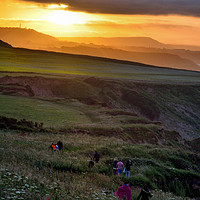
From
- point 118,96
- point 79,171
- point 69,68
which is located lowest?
point 118,96

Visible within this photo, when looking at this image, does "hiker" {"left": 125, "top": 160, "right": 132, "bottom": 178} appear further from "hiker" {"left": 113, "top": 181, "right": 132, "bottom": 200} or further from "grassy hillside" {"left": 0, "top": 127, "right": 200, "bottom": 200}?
"hiker" {"left": 113, "top": 181, "right": 132, "bottom": 200}

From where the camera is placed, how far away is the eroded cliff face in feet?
224

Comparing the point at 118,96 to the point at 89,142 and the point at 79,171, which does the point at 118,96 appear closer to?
the point at 89,142

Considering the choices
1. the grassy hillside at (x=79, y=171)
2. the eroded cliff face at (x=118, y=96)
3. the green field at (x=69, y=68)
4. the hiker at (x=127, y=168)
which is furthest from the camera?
the green field at (x=69, y=68)

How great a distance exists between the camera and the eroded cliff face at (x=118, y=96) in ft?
224

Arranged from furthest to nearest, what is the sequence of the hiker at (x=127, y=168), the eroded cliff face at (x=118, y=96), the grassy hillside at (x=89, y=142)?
1. the eroded cliff face at (x=118, y=96)
2. the hiker at (x=127, y=168)
3. the grassy hillside at (x=89, y=142)

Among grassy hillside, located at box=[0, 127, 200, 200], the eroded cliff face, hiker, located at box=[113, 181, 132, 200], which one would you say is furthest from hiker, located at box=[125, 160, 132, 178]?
the eroded cliff face

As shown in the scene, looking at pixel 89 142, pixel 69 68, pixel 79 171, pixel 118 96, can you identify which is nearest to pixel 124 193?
pixel 79 171

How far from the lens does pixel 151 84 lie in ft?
321

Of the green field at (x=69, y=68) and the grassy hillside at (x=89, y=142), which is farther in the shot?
the green field at (x=69, y=68)

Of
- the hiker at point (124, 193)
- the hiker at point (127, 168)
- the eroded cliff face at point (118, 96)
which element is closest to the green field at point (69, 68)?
the eroded cliff face at point (118, 96)

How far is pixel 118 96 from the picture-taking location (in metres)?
78.6

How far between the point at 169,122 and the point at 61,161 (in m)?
58.3

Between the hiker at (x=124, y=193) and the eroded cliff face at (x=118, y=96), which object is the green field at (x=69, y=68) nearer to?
the eroded cliff face at (x=118, y=96)
